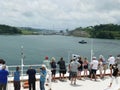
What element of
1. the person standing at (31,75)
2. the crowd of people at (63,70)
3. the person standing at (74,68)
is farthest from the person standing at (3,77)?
the person standing at (74,68)

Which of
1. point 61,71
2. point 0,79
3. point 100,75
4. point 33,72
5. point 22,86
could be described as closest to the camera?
point 0,79

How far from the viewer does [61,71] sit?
697 inches

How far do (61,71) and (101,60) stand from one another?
130 inches

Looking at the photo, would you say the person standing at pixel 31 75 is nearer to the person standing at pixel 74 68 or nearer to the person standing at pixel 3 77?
the person standing at pixel 3 77

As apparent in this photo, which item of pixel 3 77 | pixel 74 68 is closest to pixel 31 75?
pixel 3 77

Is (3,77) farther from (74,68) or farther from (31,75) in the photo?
(74,68)

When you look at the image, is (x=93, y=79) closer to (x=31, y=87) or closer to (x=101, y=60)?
(x=101, y=60)

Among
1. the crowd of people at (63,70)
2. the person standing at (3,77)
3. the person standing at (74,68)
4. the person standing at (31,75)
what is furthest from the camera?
the person standing at (74,68)

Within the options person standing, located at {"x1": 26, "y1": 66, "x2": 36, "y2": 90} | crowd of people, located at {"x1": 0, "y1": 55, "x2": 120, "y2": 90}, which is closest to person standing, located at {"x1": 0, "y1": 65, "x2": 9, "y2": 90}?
crowd of people, located at {"x1": 0, "y1": 55, "x2": 120, "y2": 90}

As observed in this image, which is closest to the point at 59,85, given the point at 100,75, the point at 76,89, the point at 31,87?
the point at 76,89

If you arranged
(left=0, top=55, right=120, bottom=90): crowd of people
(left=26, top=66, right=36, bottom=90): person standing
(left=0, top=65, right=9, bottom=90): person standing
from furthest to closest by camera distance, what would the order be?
(left=26, top=66, right=36, bottom=90): person standing < (left=0, top=55, right=120, bottom=90): crowd of people < (left=0, top=65, right=9, bottom=90): person standing

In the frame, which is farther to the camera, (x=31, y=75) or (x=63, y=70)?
(x=63, y=70)

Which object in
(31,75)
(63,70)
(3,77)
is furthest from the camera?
(63,70)

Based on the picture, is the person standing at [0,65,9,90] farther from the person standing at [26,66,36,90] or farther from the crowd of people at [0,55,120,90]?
the person standing at [26,66,36,90]
